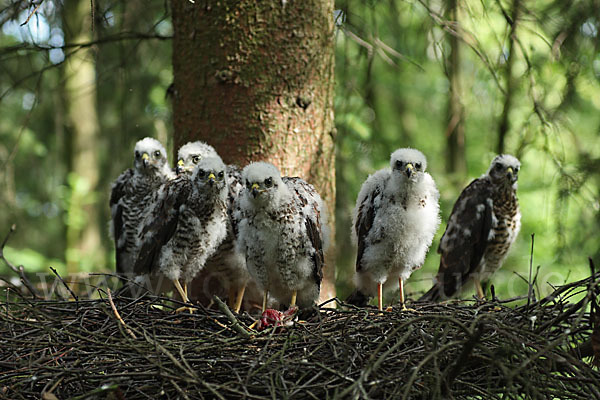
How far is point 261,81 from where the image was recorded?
3957 millimetres

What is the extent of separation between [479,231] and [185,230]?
228cm

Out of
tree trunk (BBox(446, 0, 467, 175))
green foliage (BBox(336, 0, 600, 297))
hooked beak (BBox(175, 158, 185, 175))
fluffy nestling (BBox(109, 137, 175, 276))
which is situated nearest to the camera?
hooked beak (BBox(175, 158, 185, 175))

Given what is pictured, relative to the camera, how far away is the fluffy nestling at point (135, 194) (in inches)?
183

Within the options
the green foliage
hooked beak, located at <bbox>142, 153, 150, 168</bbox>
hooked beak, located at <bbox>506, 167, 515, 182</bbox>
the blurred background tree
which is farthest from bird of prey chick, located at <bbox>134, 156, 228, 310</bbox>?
hooked beak, located at <bbox>506, 167, 515, 182</bbox>

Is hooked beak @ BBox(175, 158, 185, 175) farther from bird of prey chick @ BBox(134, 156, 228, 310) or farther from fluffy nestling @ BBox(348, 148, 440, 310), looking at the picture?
fluffy nestling @ BBox(348, 148, 440, 310)

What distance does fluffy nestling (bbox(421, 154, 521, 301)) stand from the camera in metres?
4.52

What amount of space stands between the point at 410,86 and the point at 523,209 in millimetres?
3902

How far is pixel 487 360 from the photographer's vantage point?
2.19m

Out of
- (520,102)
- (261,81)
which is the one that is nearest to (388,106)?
(520,102)

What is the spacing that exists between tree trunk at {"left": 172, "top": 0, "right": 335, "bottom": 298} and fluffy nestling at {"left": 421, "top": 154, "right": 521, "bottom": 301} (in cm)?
105

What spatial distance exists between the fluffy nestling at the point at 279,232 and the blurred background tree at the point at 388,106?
1112mm

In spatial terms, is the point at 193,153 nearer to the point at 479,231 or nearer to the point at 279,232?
the point at 279,232

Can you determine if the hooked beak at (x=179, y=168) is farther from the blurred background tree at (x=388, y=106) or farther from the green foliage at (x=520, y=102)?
the green foliage at (x=520, y=102)

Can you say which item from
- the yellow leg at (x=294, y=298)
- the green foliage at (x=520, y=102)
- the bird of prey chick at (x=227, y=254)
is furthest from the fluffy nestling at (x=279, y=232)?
the green foliage at (x=520, y=102)
